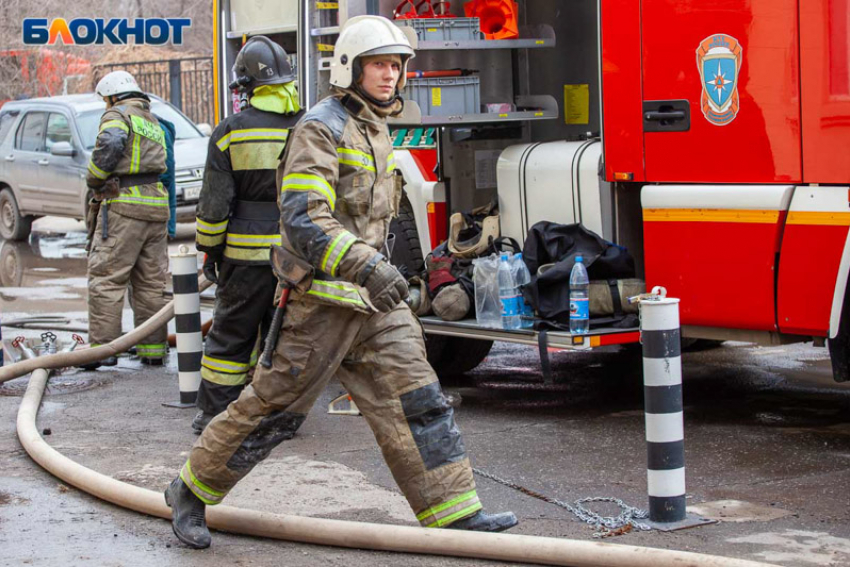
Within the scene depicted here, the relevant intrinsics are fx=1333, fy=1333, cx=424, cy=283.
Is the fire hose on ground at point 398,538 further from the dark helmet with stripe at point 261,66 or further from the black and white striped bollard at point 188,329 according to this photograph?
Answer: the dark helmet with stripe at point 261,66

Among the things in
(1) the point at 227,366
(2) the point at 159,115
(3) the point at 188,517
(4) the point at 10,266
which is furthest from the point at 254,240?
(2) the point at 159,115

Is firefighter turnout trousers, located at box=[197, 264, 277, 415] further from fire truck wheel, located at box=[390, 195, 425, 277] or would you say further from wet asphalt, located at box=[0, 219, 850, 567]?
fire truck wheel, located at box=[390, 195, 425, 277]

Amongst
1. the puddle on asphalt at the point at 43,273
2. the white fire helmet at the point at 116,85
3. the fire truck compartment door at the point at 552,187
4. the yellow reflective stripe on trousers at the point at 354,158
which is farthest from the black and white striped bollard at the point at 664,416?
the puddle on asphalt at the point at 43,273

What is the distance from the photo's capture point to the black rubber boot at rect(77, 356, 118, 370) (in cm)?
881

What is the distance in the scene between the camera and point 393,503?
5.39 metres

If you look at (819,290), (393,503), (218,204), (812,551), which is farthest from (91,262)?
(812,551)

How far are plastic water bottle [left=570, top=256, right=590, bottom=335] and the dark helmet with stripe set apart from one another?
1730 mm

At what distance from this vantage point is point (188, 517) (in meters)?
4.80

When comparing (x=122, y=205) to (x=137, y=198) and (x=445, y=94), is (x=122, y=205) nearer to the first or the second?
(x=137, y=198)

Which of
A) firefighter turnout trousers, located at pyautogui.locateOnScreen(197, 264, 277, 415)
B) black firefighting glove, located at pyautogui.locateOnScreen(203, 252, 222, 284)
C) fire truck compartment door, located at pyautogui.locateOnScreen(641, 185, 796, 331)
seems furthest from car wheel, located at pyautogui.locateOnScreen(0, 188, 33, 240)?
fire truck compartment door, located at pyautogui.locateOnScreen(641, 185, 796, 331)

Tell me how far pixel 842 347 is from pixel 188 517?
303cm

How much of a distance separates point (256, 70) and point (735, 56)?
229 cm

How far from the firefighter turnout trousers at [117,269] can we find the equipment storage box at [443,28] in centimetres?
246

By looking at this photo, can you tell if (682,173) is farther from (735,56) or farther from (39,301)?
(39,301)
